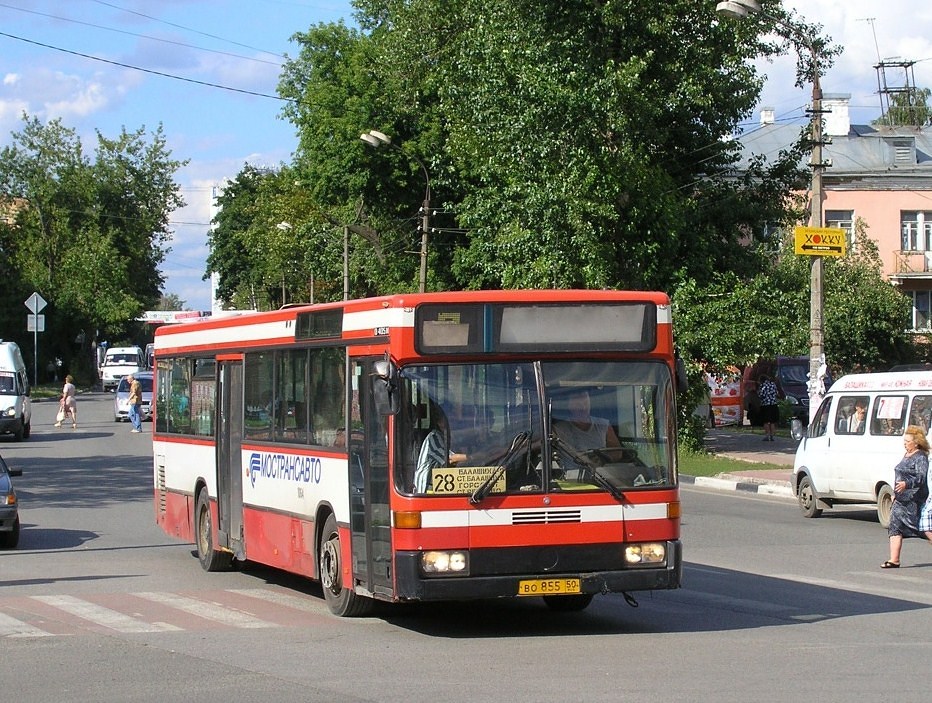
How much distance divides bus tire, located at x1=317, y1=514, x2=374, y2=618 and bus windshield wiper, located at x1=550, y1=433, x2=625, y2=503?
216 cm

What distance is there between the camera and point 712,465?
3108cm

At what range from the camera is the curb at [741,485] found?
26109 mm

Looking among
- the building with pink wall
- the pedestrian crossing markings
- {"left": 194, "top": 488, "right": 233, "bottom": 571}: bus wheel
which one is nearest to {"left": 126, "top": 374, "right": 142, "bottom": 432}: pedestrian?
the building with pink wall

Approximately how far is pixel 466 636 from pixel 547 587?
98 cm

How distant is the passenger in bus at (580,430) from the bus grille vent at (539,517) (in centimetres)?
34

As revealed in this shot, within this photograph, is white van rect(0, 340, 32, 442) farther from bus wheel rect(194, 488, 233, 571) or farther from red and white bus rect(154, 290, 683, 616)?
red and white bus rect(154, 290, 683, 616)

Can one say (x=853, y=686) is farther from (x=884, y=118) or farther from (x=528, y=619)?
(x=884, y=118)

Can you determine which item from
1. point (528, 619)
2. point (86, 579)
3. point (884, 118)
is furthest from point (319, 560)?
point (884, 118)

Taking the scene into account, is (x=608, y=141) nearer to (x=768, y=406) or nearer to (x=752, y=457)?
(x=752, y=457)

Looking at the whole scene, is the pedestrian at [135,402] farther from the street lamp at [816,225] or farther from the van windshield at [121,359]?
the van windshield at [121,359]

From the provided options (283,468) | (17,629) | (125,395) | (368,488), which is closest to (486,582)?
(368,488)

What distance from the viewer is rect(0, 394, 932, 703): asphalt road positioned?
846 centimetres

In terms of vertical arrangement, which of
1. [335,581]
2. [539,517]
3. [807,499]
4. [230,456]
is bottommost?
[807,499]

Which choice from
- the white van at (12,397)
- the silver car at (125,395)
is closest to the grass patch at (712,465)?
the white van at (12,397)
